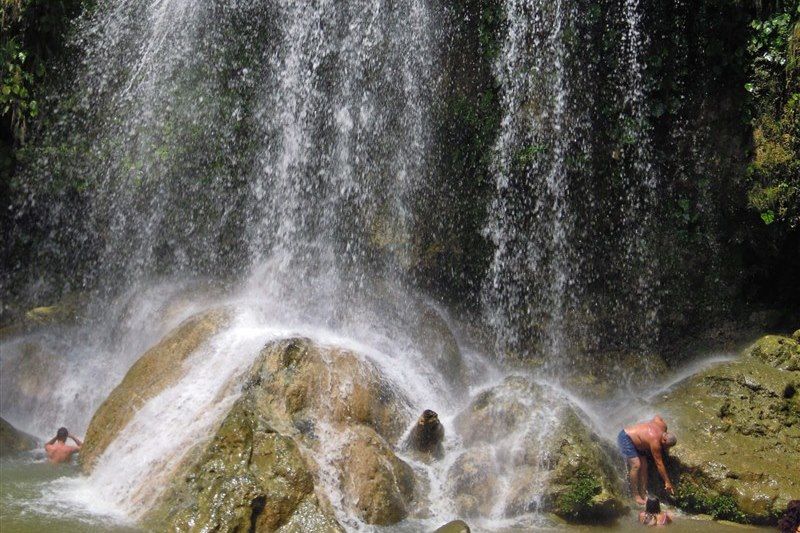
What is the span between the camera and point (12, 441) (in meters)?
9.23

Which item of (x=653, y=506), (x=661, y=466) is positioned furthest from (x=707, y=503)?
(x=653, y=506)

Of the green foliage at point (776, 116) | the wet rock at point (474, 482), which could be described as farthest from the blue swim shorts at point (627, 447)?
the green foliage at point (776, 116)

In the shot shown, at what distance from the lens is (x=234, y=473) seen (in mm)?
6148

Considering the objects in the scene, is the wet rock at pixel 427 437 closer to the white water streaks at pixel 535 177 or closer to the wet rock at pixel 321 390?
the wet rock at pixel 321 390

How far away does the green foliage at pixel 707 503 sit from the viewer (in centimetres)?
748

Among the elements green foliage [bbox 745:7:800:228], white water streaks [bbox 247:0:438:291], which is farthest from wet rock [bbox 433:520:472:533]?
green foliage [bbox 745:7:800:228]

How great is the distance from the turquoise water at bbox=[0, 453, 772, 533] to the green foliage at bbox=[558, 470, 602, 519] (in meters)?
0.17

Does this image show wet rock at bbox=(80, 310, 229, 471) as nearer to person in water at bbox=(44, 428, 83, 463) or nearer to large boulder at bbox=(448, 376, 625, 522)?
person in water at bbox=(44, 428, 83, 463)

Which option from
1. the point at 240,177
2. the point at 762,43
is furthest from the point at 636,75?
the point at 240,177

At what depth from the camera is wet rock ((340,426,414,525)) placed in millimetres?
6680

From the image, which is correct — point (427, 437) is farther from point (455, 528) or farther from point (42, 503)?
point (42, 503)

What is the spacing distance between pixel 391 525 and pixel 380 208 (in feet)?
21.1

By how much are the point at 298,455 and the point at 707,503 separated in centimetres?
433

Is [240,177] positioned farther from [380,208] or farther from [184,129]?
[380,208]
